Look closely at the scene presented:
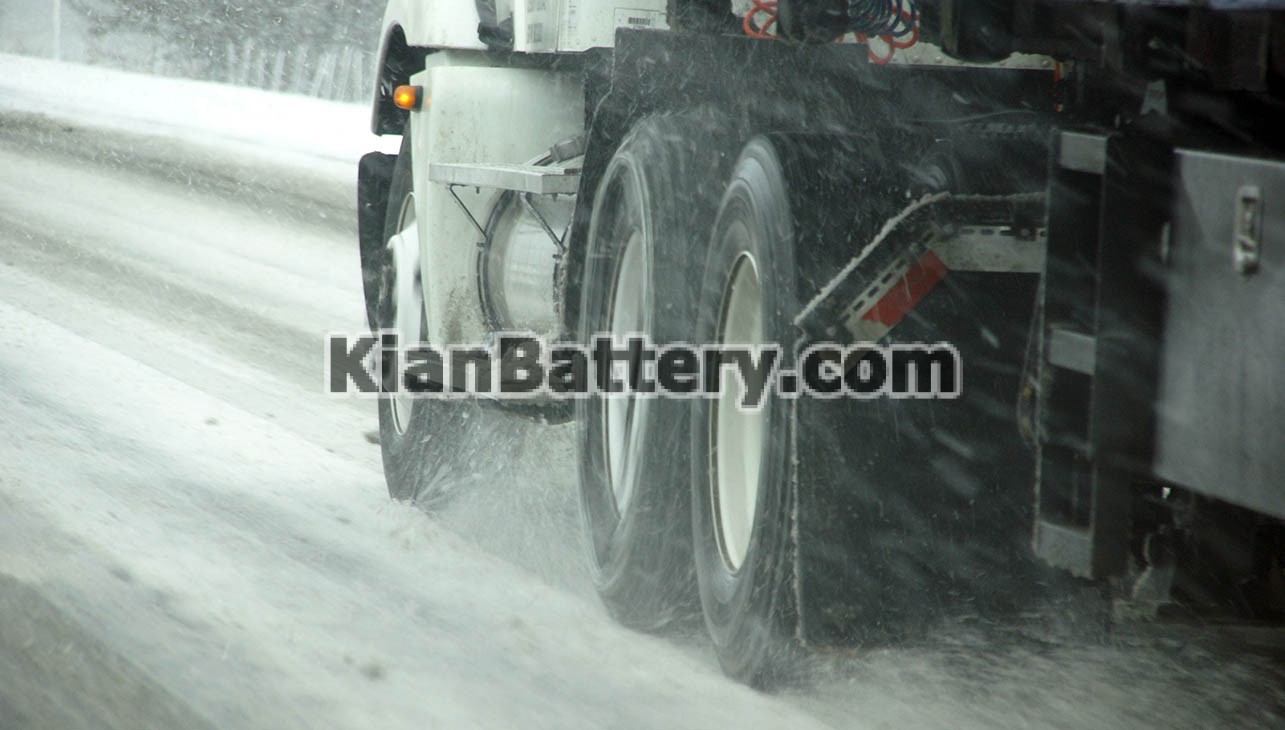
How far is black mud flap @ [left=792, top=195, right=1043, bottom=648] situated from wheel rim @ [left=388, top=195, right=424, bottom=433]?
3.00 metres

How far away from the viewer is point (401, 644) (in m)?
4.52

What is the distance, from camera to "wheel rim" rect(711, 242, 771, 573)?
163 inches

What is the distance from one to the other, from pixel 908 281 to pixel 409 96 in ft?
10.4

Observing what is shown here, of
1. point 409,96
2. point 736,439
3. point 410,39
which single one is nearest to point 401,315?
point 409,96

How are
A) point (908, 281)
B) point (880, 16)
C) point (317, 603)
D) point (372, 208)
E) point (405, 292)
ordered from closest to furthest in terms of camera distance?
point (908, 281) → point (880, 16) → point (317, 603) → point (405, 292) → point (372, 208)

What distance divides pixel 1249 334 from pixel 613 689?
196cm

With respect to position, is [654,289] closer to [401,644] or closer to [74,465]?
[401,644]

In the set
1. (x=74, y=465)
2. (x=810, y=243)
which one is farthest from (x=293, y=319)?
(x=810, y=243)

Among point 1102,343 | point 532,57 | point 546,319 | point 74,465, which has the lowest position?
point 74,465

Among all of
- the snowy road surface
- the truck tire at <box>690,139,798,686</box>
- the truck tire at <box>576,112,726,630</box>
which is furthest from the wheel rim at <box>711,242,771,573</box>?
the snowy road surface

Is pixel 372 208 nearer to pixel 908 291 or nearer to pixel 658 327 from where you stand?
pixel 658 327

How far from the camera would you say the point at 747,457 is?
4.24 metres

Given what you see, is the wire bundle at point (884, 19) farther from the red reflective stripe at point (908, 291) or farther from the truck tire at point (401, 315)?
the truck tire at point (401, 315)

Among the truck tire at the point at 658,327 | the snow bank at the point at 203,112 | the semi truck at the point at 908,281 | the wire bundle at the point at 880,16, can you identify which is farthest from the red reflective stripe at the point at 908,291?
the snow bank at the point at 203,112
